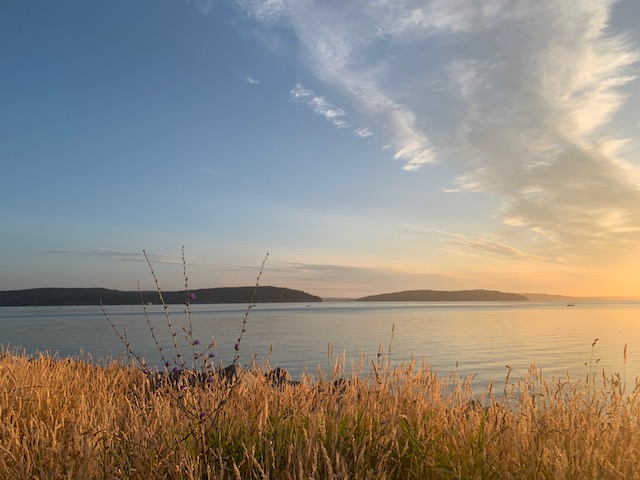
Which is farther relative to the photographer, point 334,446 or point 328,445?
point 328,445

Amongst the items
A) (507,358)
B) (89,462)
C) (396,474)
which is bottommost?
(507,358)

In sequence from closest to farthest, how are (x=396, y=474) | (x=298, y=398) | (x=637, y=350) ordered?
1. (x=396, y=474)
2. (x=298, y=398)
3. (x=637, y=350)

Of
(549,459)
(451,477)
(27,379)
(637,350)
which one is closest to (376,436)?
(451,477)

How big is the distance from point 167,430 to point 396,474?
2.46 metres

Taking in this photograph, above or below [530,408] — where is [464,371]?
below

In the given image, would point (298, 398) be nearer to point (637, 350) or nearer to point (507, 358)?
point (507, 358)

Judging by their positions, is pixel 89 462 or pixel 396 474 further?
pixel 396 474

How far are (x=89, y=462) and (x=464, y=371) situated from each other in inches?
717

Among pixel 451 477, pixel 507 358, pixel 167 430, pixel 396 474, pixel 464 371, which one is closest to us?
pixel 451 477

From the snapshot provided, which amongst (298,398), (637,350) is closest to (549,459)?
(298,398)

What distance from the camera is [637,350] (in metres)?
27.8

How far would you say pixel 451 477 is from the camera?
4.54 meters

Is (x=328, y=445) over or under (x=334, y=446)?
under

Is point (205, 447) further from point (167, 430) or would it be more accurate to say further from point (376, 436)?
point (376, 436)
